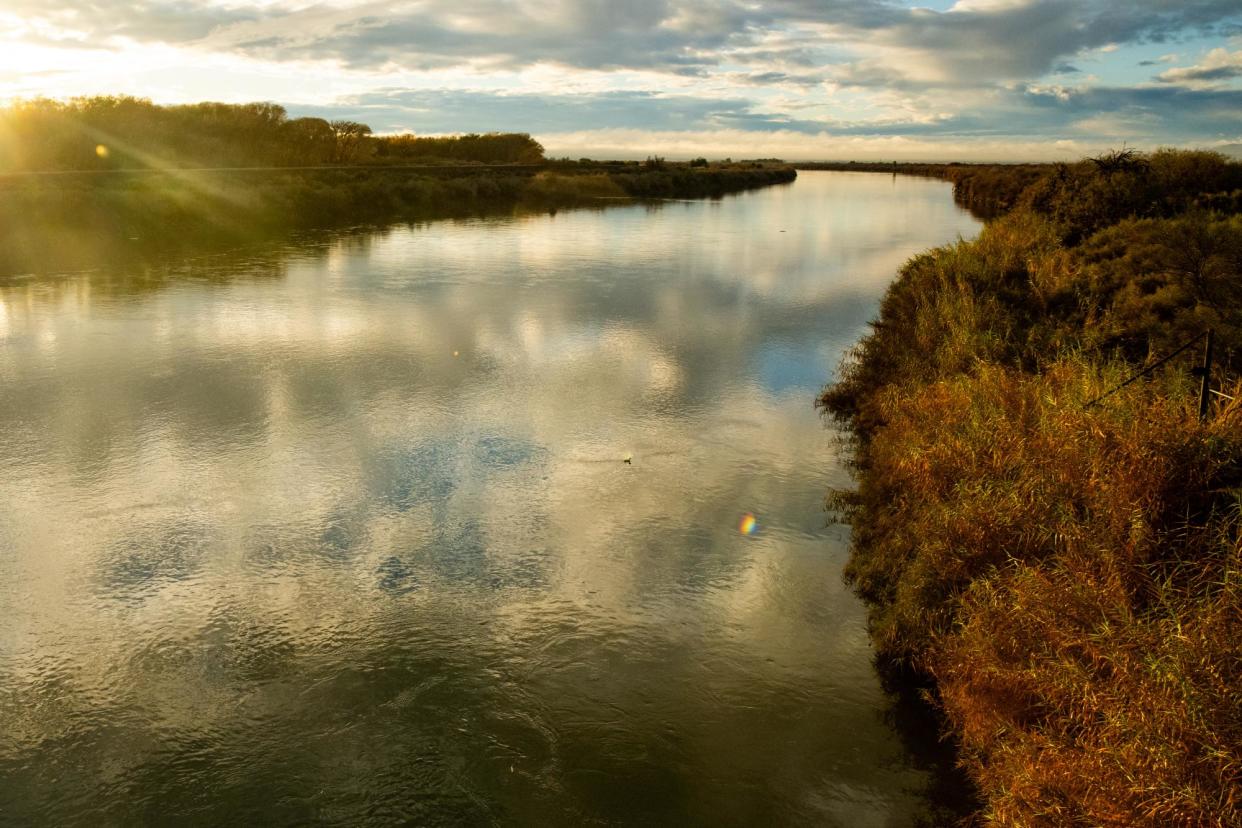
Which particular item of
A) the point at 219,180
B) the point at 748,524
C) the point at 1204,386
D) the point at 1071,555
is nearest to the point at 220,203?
the point at 219,180

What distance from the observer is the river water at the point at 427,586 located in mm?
7230

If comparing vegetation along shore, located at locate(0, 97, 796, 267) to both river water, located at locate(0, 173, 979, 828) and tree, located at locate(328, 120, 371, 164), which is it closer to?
tree, located at locate(328, 120, 371, 164)

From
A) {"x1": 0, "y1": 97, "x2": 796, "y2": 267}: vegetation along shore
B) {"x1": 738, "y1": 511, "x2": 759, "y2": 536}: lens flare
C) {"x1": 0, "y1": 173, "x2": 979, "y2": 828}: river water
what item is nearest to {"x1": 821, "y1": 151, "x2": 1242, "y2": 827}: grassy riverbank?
{"x1": 0, "y1": 173, "x2": 979, "y2": 828}: river water

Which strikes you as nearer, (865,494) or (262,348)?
(865,494)

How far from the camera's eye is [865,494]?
39.9 feet

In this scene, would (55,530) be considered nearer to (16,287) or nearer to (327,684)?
(327,684)

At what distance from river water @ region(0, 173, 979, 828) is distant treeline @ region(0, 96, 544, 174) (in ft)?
156

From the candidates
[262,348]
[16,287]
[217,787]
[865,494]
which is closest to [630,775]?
[217,787]

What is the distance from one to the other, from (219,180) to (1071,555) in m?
52.1

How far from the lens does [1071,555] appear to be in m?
7.23

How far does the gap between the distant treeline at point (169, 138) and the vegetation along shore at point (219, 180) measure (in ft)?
0.44

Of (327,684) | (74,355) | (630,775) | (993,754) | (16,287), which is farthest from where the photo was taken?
(16,287)

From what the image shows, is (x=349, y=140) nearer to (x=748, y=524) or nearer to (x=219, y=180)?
(x=219, y=180)

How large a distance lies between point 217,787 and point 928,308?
15.1 meters
